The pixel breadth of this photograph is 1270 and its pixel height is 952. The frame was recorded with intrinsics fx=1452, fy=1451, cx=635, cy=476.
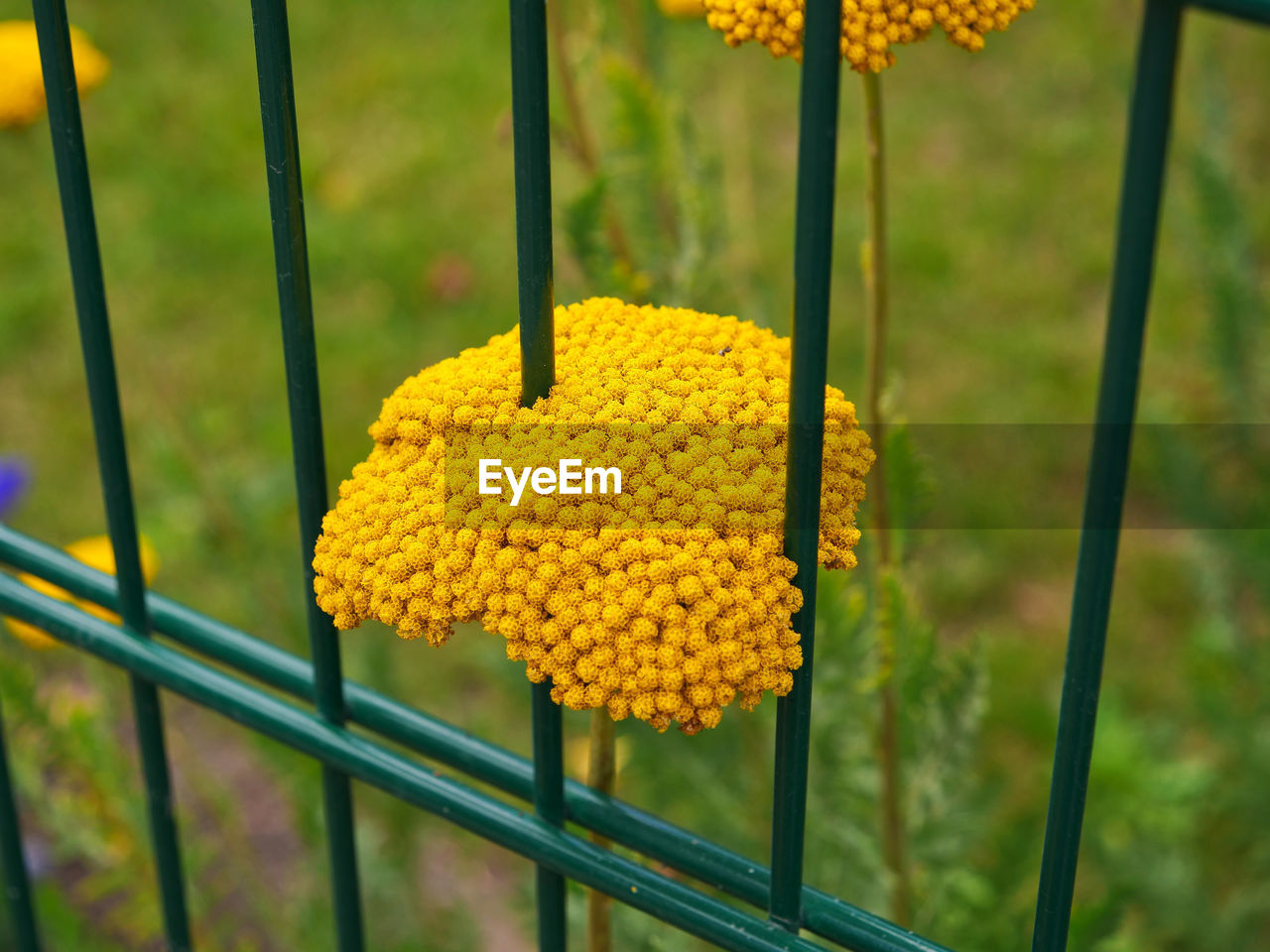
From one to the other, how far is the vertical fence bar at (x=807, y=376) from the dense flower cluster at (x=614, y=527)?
2 centimetres

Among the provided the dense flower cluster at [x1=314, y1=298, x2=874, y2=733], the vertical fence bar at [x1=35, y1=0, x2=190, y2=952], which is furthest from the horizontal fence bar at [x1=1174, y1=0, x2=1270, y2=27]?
the vertical fence bar at [x1=35, y1=0, x2=190, y2=952]

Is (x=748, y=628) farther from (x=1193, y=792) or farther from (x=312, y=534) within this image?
(x=1193, y=792)

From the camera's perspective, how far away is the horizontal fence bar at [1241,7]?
46 centimetres

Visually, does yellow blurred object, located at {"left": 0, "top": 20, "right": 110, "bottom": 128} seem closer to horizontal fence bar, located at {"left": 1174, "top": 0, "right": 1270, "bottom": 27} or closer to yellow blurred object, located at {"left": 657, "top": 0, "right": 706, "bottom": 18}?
yellow blurred object, located at {"left": 657, "top": 0, "right": 706, "bottom": 18}

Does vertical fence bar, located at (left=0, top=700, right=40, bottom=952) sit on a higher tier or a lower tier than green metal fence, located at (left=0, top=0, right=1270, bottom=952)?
lower

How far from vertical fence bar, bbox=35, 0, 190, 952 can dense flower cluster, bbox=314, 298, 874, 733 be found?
27cm

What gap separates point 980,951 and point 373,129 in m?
2.89

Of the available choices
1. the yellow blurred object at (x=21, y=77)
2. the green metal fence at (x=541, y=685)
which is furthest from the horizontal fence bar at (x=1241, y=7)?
the yellow blurred object at (x=21, y=77)

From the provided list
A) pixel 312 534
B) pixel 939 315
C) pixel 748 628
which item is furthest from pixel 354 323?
pixel 748 628

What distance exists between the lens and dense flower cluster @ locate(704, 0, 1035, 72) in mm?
655

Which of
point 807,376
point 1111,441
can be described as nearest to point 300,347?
point 807,376

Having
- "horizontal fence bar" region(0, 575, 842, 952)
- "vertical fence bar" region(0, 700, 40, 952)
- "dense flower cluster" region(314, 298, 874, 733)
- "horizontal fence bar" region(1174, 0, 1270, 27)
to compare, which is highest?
"horizontal fence bar" region(1174, 0, 1270, 27)

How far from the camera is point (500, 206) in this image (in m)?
3.38

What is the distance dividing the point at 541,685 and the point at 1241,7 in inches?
16.3
